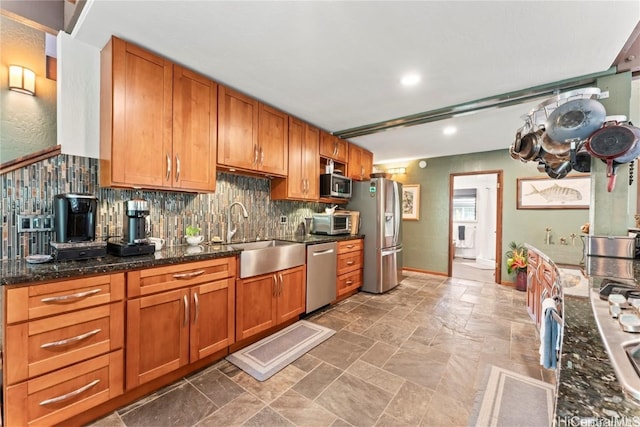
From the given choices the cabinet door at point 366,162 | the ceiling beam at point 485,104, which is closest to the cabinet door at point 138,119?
the ceiling beam at point 485,104

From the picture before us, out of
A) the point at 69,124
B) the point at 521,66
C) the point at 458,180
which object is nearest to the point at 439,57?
the point at 521,66

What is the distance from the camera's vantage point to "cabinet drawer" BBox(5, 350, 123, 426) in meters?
1.23

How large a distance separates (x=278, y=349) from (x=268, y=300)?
1.41 ft

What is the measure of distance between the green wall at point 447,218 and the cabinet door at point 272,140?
3.31m

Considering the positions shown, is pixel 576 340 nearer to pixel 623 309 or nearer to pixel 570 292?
pixel 623 309

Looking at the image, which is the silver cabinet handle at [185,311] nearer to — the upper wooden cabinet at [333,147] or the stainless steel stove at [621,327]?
the stainless steel stove at [621,327]

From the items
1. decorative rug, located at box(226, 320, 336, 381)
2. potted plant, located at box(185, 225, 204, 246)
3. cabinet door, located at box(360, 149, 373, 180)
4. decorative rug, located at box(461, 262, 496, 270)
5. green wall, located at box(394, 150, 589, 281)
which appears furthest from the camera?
decorative rug, located at box(461, 262, 496, 270)

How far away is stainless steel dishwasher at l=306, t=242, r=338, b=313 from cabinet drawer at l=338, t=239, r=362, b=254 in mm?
135

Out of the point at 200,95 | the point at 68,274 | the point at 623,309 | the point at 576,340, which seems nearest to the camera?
the point at 576,340

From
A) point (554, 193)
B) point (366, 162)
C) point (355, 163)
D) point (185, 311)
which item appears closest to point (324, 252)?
point (185, 311)

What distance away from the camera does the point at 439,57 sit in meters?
1.91

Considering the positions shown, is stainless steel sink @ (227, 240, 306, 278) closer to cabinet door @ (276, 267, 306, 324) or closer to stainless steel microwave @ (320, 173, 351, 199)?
cabinet door @ (276, 267, 306, 324)

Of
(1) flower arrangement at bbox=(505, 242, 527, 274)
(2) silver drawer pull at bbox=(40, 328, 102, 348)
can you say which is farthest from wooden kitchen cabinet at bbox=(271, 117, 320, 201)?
(1) flower arrangement at bbox=(505, 242, 527, 274)

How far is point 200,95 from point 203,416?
7.65 feet
